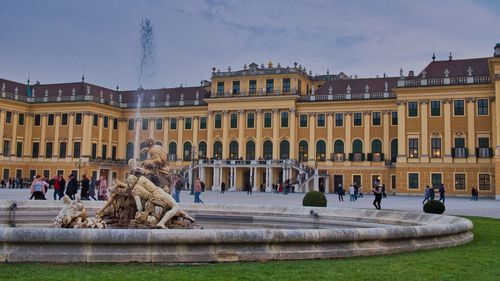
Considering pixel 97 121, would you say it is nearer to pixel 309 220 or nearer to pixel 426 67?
pixel 426 67

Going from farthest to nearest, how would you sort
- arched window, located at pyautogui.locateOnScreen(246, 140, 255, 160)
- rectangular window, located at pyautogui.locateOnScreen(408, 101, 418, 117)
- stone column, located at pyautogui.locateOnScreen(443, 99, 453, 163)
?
arched window, located at pyautogui.locateOnScreen(246, 140, 255, 160) < rectangular window, located at pyautogui.locateOnScreen(408, 101, 418, 117) < stone column, located at pyautogui.locateOnScreen(443, 99, 453, 163)

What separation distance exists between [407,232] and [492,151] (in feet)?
158

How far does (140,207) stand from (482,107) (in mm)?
49601

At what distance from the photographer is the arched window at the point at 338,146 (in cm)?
6384

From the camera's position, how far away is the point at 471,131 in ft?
180

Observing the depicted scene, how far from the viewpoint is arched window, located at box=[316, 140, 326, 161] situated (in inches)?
2537

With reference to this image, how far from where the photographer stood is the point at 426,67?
60438 millimetres

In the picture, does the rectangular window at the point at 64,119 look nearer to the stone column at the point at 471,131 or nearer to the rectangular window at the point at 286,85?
the rectangular window at the point at 286,85

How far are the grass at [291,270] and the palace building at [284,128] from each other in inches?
1710

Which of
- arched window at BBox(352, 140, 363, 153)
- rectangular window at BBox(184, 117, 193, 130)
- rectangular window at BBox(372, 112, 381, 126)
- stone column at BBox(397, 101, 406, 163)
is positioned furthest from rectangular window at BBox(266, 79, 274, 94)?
stone column at BBox(397, 101, 406, 163)

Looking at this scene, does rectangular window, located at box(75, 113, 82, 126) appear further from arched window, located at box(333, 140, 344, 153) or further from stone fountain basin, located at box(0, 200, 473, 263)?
stone fountain basin, located at box(0, 200, 473, 263)

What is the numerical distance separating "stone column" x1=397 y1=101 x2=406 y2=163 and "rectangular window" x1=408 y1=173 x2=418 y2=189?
1.75 meters

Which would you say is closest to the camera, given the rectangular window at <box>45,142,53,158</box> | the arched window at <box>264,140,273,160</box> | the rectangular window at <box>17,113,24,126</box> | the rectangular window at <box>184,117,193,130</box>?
the arched window at <box>264,140,273,160</box>

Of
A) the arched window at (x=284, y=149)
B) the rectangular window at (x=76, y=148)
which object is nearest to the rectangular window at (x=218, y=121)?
the arched window at (x=284, y=149)
